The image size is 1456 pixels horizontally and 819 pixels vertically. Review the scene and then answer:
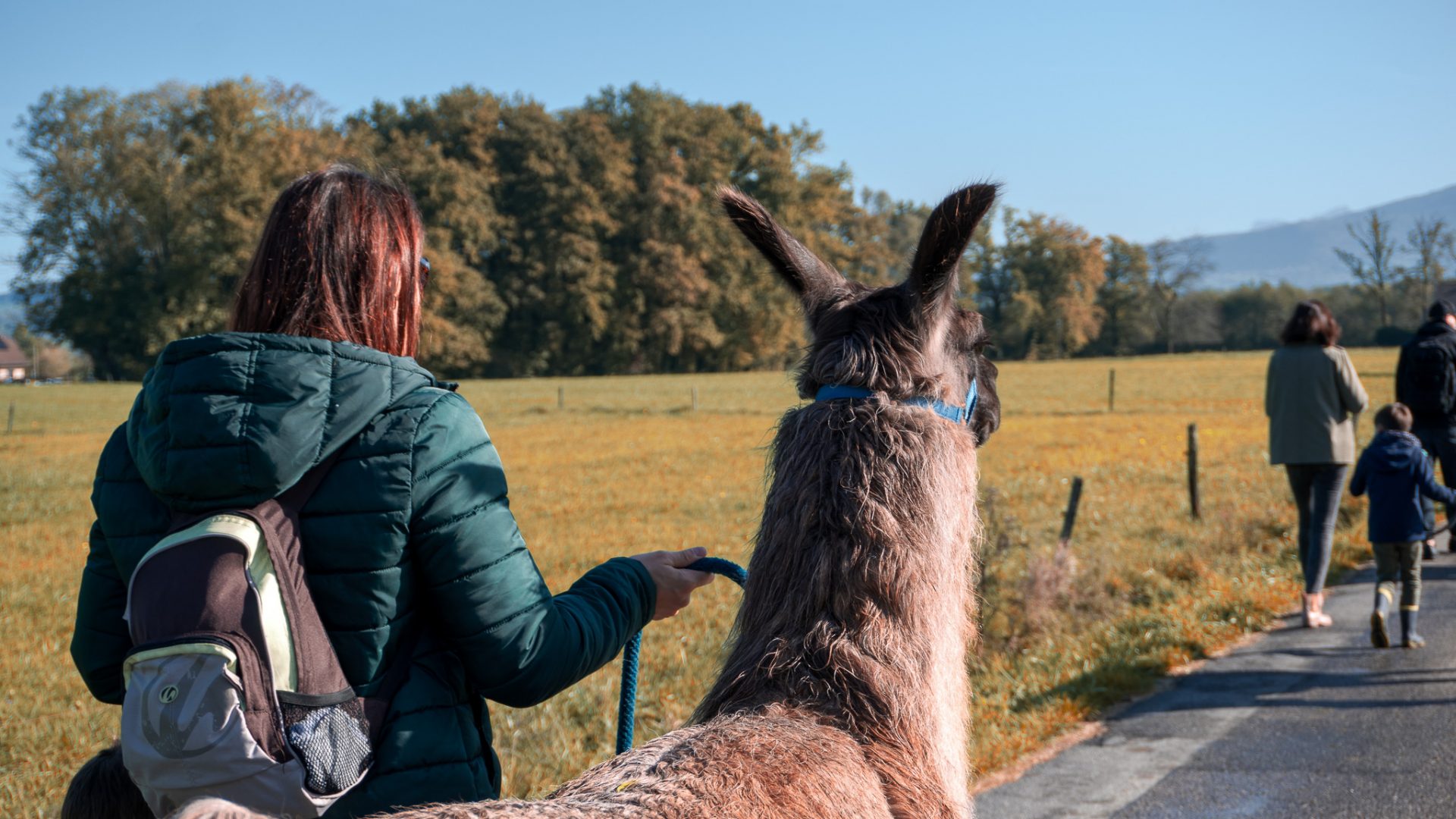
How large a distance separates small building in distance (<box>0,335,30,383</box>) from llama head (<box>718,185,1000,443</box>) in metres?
107

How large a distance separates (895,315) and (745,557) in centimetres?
809

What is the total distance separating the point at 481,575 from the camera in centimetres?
172

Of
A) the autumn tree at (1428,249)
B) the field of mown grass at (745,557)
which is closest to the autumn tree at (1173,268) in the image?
the autumn tree at (1428,249)

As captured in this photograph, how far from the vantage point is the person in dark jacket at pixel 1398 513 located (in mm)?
6656

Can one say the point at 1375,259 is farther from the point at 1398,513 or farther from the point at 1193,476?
the point at 1398,513

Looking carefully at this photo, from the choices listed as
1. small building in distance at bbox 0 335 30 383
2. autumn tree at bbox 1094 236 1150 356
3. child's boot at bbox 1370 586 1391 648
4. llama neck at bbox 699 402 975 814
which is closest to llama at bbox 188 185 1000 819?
llama neck at bbox 699 402 975 814

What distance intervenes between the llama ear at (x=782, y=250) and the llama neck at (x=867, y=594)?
0.40 meters

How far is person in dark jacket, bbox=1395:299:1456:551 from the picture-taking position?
8.91 metres

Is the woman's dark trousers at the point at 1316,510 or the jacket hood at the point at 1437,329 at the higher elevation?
the jacket hood at the point at 1437,329

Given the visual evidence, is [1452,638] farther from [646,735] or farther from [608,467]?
[608,467]

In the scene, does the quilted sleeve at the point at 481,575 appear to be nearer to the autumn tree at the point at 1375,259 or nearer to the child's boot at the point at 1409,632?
the child's boot at the point at 1409,632

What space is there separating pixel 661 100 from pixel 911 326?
228 feet

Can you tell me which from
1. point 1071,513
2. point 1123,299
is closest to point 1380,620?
point 1071,513

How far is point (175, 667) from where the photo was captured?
1507 millimetres
